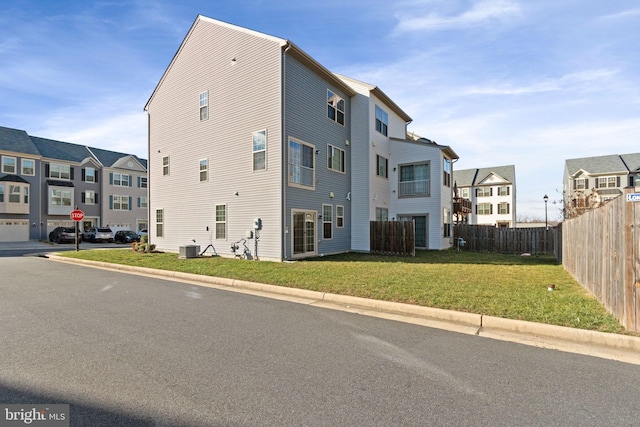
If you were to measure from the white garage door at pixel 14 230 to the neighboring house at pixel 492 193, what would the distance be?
50923mm

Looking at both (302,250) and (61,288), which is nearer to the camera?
(61,288)

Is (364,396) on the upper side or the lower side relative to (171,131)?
lower

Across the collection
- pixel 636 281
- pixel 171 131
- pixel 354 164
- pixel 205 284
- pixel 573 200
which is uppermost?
pixel 171 131

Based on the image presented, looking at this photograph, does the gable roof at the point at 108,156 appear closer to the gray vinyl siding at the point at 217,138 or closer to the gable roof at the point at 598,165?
the gray vinyl siding at the point at 217,138

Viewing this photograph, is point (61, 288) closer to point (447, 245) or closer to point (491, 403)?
point (491, 403)

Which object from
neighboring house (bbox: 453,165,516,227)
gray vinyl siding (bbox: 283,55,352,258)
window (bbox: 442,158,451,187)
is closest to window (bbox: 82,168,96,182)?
gray vinyl siding (bbox: 283,55,352,258)

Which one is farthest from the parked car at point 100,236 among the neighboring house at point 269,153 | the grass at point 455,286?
the grass at point 455,286

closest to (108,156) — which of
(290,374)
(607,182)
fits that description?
(290,374)

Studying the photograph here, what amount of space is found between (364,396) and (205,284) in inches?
282

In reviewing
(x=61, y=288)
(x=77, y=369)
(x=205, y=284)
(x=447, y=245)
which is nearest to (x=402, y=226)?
(x=447, y=245)

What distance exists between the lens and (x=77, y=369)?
3.87 meters

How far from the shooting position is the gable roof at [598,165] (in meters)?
A: 45.5

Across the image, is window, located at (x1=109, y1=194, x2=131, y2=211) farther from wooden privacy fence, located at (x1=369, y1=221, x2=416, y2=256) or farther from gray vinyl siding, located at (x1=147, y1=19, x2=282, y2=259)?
wooden privacy fence, located at (x1=369, y1=221, x2=416, y2=256)

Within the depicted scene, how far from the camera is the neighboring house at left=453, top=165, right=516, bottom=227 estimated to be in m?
50.0
